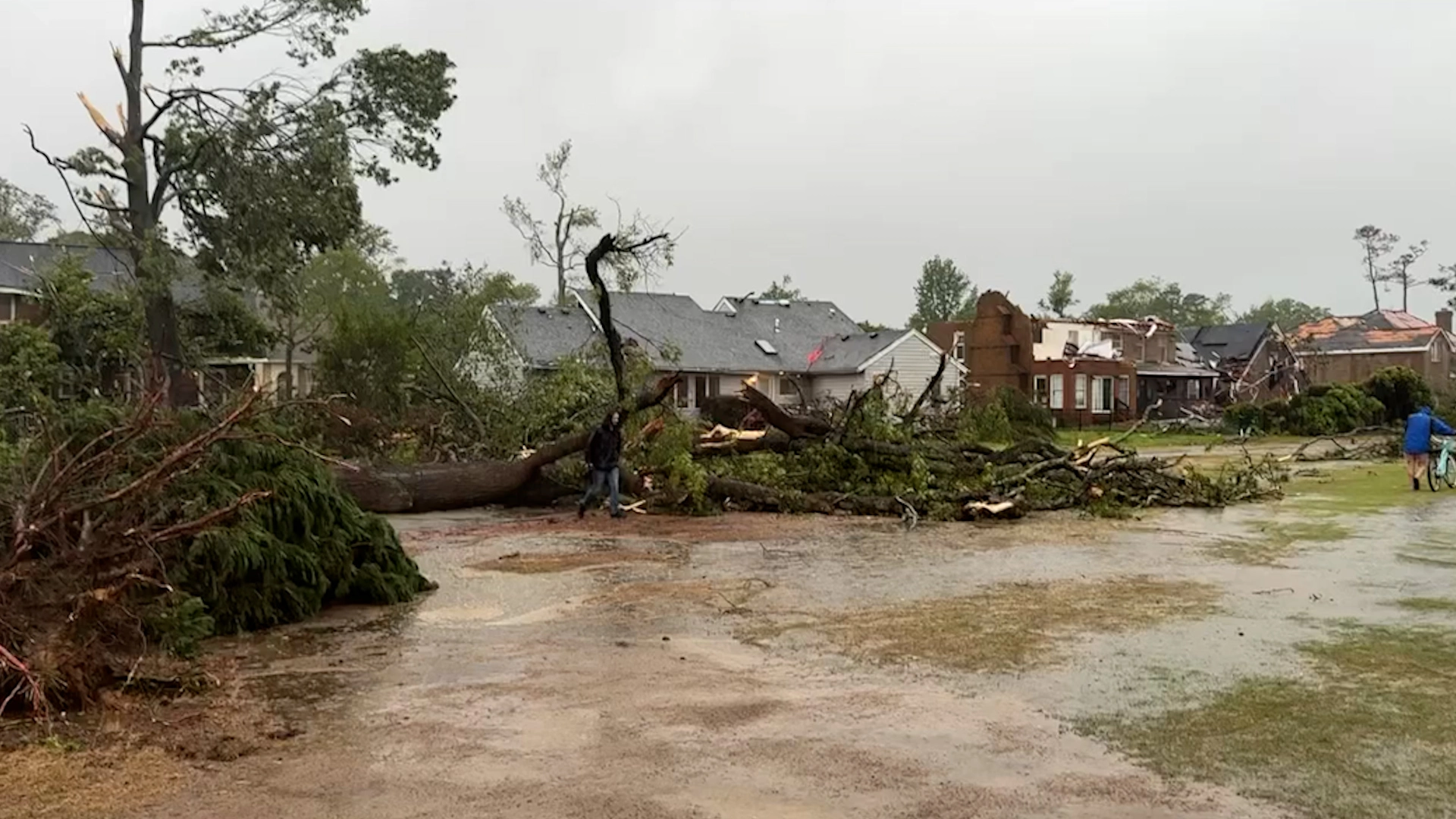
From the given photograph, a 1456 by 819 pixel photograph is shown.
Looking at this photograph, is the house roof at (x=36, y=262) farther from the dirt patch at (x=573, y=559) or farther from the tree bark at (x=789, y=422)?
the dirt patch at (x=573, y=559)

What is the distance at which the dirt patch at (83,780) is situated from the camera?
460 centimetres

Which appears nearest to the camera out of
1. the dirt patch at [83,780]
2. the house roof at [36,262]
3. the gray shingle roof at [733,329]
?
the dirt patch at [83,780]

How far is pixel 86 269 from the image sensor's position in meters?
34.7

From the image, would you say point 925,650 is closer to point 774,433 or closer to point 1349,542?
point 1349,542

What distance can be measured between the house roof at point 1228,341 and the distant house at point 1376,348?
211 centimetres

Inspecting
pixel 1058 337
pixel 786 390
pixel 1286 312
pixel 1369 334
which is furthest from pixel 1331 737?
pixel 1286 312

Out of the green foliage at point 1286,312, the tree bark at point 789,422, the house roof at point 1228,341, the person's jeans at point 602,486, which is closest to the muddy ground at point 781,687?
the person's jeans at point 602,486

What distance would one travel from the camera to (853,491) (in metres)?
17.4

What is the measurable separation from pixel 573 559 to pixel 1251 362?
179ft

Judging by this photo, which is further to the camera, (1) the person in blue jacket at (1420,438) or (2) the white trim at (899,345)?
(2) the white trim at (899,345)

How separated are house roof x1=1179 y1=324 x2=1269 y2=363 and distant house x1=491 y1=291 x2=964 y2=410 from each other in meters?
21.7

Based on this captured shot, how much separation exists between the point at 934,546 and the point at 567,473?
21.3 feet

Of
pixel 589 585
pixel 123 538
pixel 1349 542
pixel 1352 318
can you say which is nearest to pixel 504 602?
pixel 589 585

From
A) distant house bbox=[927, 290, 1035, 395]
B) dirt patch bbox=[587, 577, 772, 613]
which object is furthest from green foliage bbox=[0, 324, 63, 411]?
distant house bbox=[927, 290, 1035, 395]
